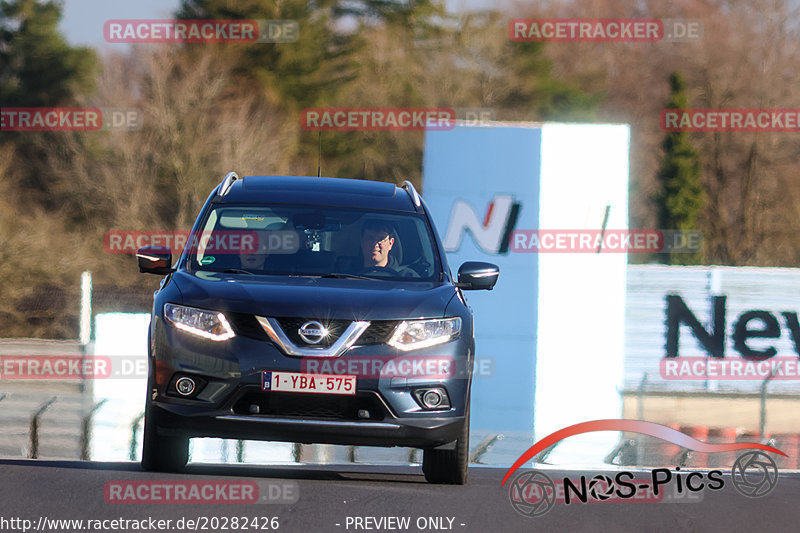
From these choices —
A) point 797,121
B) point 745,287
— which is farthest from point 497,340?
point 797,121

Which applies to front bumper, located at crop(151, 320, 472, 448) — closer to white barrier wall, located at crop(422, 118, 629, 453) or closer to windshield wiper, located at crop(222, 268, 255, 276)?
windshield wiper, located at crop(222, 268, 255, 276)

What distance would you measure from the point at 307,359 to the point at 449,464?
57.8 inches

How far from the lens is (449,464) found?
8.91m

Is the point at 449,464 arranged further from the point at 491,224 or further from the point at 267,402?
the point at 491,224

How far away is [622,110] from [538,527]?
218 feet

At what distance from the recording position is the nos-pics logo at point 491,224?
1004 inches

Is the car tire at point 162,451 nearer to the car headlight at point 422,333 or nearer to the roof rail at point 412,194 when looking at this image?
the car headlight at point 422,333

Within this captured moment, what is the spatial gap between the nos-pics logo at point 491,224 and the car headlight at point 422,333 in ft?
56.1

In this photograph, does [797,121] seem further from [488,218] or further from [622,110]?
[488,218]

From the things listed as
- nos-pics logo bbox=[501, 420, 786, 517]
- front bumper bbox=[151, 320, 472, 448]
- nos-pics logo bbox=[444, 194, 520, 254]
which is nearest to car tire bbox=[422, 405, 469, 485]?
nos-pics logo bbox=[501, 420, 786, 517]

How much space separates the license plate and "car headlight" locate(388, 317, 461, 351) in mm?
356

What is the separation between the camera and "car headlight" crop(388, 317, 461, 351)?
8148 mm

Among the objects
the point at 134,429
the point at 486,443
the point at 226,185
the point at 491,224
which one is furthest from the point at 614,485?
the point at 491,224

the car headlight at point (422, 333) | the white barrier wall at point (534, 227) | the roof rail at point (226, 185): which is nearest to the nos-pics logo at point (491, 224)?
the white barrier wall at point (534, 227)
